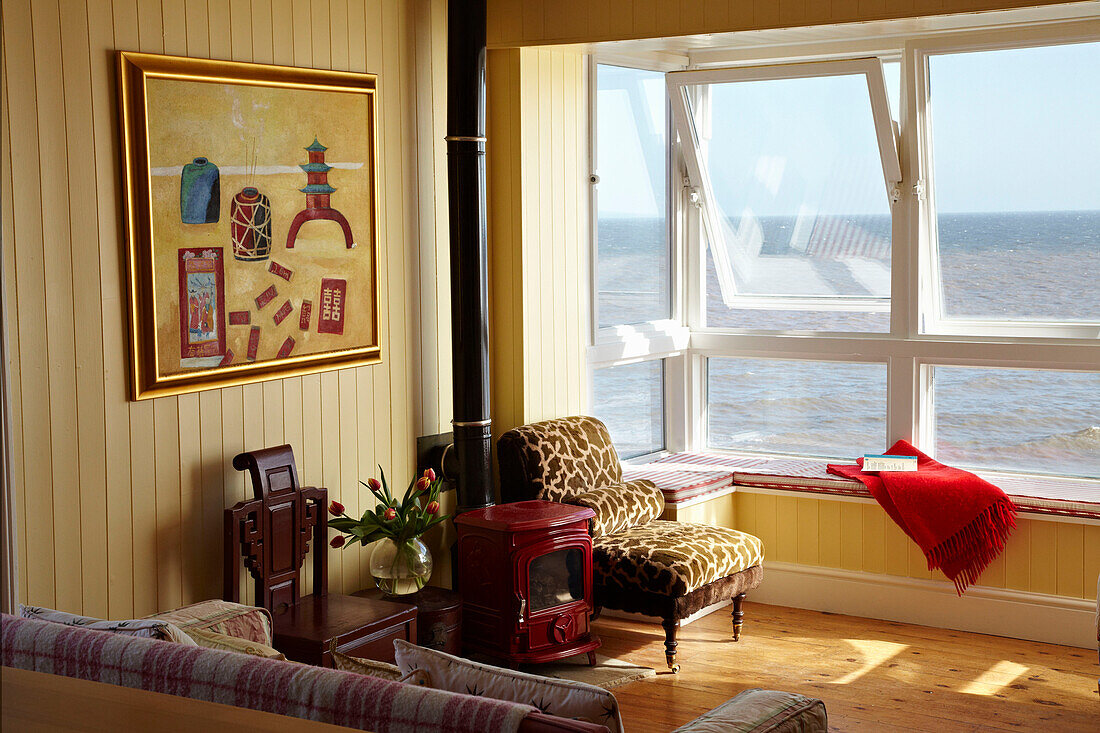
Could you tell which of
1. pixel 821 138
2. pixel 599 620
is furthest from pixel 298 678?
pixel 821 138

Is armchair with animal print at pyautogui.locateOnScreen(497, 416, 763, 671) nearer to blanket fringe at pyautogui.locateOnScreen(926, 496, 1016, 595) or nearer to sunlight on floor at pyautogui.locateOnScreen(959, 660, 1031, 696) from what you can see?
blanket fringe at pyautogui.locateOnScreen(926, 496, 1016, 595)

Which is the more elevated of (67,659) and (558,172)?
(558,172)

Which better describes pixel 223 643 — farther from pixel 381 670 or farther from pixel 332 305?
pixel 332 305

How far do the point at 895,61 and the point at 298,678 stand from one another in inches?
166

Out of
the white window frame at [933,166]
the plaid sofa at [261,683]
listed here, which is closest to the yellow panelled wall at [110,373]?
the plaid sofa at [261,683]

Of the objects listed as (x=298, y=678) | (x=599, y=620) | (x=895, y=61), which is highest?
(x=895, y=61)

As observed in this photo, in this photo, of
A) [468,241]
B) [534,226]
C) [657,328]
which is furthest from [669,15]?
[657,328]

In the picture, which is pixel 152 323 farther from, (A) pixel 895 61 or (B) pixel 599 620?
(A) pixel 895 61

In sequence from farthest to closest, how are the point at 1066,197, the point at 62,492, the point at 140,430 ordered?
the point at 1066,197, the point at 140,430, the point at 62,492

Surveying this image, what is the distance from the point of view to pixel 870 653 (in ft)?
14.4

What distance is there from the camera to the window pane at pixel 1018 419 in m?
4.79

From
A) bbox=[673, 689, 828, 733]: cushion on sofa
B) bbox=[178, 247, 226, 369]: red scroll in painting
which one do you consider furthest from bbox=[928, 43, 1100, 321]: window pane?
bbox=[673, 689, 828, 733]: cushion on sofa

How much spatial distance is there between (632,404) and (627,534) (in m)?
1.13

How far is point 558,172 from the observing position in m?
4.81
